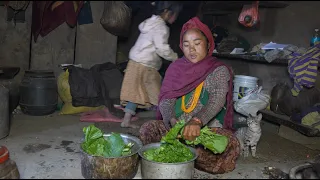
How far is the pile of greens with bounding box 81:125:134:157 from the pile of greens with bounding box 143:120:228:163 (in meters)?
0.21

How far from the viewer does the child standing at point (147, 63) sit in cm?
462

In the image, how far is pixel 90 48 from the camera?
20.5 ft

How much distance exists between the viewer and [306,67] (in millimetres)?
4223

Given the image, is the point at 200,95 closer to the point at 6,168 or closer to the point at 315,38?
the point at 6,168

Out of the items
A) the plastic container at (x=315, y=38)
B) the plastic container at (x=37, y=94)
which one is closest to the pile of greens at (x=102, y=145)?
the plastic container at (x=37, y=94)

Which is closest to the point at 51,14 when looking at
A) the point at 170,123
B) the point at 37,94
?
the point at 37,94

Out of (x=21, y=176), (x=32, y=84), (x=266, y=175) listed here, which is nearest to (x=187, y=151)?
(x=266, y=175)

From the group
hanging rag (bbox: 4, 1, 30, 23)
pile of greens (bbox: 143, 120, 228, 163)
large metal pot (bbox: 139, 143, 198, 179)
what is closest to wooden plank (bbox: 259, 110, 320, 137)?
pile of greens (bbox: 143, 120, 228, 163)

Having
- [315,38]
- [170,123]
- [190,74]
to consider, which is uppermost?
[315,38]

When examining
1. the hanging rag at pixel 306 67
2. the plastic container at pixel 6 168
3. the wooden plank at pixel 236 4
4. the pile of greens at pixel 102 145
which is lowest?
the plastic container at pixel 6 168

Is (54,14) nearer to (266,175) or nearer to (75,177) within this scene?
(75,177)

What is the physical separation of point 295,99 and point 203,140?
7.91 ft

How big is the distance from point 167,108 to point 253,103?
6.95 feet

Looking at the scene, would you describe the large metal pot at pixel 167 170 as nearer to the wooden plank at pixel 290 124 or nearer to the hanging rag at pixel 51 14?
the wooden plank at pixel 290 124
